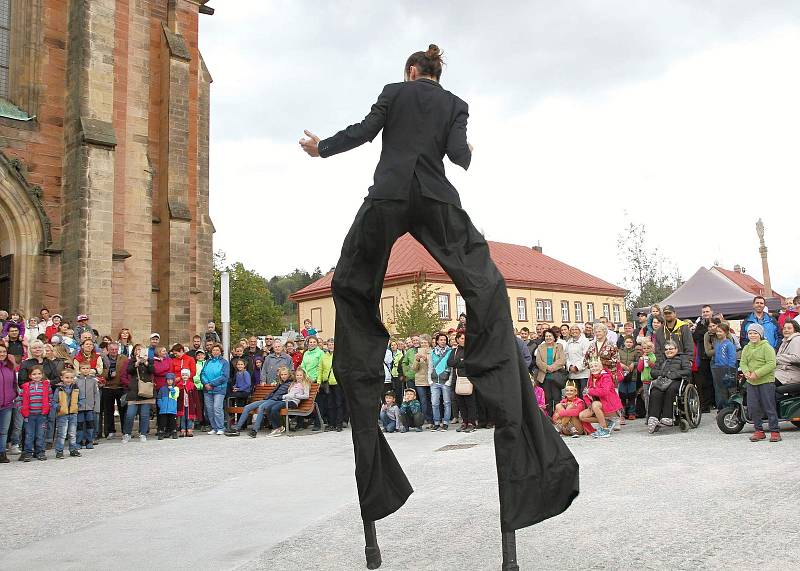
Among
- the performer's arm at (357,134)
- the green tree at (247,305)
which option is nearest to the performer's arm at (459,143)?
the performer's arm at (357,134)

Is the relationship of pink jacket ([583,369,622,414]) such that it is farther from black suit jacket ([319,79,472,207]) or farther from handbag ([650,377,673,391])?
black suit jacket ([319,79,472,207])

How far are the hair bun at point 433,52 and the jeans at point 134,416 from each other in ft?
38.6

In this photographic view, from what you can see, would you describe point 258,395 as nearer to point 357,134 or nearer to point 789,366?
point 789,366

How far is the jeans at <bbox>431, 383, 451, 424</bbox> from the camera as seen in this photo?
46.6 ft

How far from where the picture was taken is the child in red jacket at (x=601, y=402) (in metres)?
11.1

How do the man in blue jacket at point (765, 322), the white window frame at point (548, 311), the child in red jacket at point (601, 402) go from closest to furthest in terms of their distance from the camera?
the child in red jacket at point (601, 402) → the man in blue jacket at point (765, 322) → the white window frame at point (548, 311)

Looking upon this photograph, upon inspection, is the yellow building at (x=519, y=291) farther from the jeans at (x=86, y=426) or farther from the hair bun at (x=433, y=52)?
the hair bun at (x=433, y=52)

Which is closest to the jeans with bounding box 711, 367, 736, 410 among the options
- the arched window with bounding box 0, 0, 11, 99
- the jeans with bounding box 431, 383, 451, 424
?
the jeans with bounding box 431, 383, 451, 424

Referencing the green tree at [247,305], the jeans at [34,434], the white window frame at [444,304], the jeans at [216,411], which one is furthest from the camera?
the green tree at [247,305]

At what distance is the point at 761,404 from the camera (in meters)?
9.55

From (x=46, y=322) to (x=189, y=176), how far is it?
11951 mm

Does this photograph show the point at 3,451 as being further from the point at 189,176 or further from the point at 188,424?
the point at 189,176

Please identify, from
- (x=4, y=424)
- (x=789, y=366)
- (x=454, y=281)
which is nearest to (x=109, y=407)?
(x=4, y=424)

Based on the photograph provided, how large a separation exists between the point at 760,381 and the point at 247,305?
5452cm
